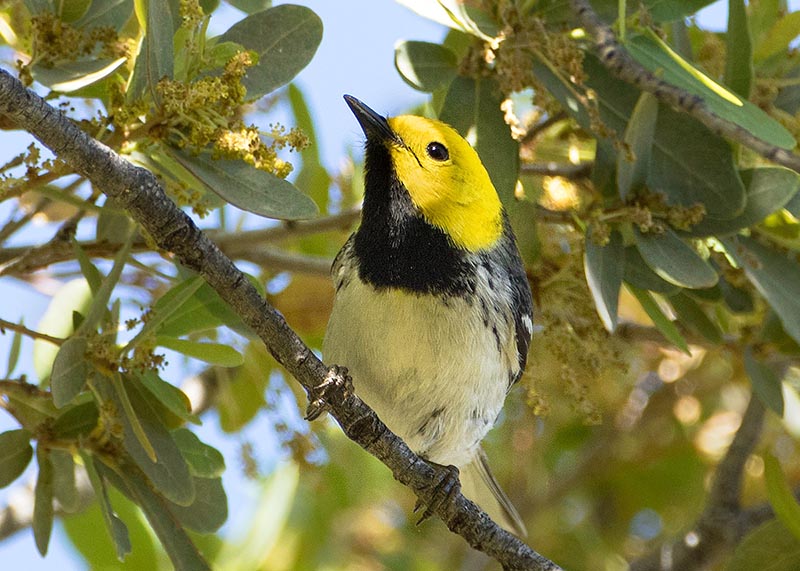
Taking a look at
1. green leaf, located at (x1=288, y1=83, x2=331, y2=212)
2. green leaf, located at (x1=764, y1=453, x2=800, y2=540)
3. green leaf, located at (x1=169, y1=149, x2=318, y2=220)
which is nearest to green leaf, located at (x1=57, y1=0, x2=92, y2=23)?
green leaf, located at (x1=169, y1=149, x2=318, y2=220)

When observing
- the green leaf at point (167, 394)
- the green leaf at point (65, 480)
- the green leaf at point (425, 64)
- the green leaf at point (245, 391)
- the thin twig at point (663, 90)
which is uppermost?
the thin twig at point (663, 90)

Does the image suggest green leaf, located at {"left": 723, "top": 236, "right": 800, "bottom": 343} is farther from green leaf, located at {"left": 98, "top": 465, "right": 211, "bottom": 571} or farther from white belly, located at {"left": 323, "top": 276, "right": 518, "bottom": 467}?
green leaf, located at {"left": 98, "top": 465, "right": 211, "bottom": 571}

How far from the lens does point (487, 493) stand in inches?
146

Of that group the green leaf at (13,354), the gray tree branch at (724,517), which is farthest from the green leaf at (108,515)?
the gray tree branch at (724,517)

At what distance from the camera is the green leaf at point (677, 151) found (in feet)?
9.38

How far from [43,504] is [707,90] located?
192 cm

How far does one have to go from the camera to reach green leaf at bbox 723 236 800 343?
2871 millimetres

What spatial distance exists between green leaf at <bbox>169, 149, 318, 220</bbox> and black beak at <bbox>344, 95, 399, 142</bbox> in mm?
618

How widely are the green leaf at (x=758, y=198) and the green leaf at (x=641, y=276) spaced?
6.1 inches

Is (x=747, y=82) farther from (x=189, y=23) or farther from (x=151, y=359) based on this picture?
(x=151, y=359)

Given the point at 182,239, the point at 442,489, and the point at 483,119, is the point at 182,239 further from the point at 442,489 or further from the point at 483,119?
the point at 483,119

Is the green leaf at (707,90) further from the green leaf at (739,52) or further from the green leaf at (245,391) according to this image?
the green leaf at (245,391)

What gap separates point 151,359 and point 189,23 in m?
0.77

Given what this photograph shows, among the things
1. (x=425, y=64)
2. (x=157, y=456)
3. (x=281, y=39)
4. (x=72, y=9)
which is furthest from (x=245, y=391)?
(x=72, y=9)
